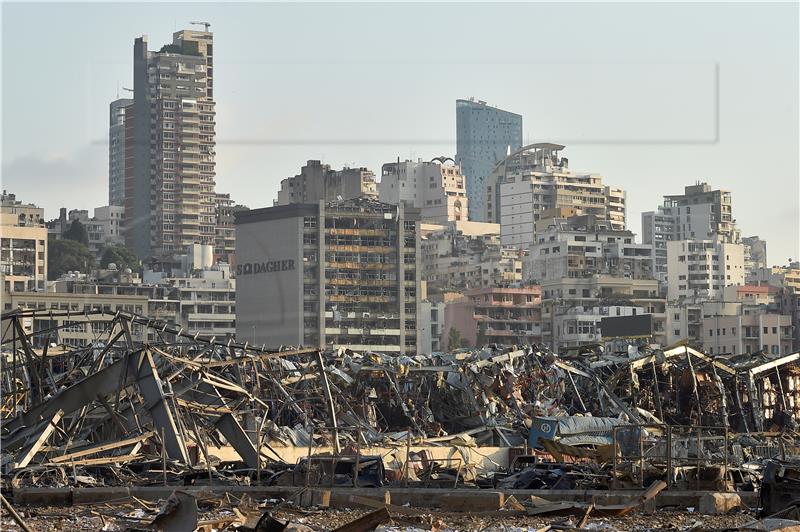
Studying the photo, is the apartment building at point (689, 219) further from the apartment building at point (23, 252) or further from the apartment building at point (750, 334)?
the apartment building at point (23, 252)

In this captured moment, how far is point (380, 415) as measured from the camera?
129 ft

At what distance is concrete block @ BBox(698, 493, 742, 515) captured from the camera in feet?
63.5

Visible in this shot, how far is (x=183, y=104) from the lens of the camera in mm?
155625

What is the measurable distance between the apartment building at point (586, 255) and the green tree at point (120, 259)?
30.0 metres

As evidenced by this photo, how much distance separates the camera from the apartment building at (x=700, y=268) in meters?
141

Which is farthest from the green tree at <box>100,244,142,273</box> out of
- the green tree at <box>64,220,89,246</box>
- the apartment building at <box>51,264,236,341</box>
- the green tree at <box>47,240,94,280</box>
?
the apartment building at <box>51,264,236,341</box>

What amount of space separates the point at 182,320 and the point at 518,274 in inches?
1238

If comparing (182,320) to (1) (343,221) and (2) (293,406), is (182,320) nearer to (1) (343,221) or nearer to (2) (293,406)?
(1) (343,221)

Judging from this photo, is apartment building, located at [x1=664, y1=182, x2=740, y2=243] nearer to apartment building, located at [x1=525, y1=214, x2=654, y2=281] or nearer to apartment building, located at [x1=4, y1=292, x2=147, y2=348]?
apartment building, located at [x1=525, y1=214, x2=654, y2=281]

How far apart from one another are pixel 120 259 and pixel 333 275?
28.6 metres

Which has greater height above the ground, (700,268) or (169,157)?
(169,157)

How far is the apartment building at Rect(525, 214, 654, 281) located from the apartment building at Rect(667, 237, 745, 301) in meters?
10.8

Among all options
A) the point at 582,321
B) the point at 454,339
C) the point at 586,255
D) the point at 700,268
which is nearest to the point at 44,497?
the point at 582,321

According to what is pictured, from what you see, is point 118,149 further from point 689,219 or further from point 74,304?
point 74,304
